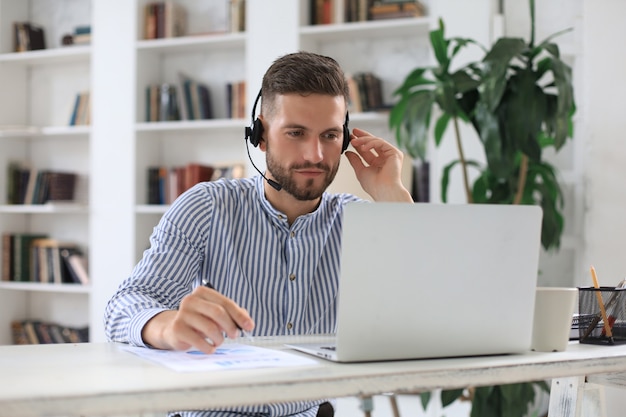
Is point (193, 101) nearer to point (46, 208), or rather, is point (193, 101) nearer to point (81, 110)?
point (81, 110)

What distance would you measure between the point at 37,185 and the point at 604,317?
4.25 metres

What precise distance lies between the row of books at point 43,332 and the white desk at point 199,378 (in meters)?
3.73

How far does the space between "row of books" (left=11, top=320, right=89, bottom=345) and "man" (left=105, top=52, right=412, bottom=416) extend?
10.8 ft

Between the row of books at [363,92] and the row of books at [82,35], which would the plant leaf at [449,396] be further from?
the row of books at [82,35]

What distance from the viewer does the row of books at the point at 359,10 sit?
162 inches

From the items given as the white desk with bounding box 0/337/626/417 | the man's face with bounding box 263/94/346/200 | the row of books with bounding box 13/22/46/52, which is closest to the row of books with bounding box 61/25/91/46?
the row of books with bounding box 13/22/46/52

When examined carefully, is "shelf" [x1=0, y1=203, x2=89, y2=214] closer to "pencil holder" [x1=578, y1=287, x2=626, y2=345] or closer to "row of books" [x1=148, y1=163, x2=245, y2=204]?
"row of books" [x1=148, y1=163, x2=245, y2=204]

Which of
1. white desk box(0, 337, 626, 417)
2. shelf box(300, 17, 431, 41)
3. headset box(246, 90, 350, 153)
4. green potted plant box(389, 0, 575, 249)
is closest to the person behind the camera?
white desk box(0, 337, 626, 417)

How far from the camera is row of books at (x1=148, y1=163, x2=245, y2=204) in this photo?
177 inches

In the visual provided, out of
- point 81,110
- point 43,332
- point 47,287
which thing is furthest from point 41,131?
point 43,332

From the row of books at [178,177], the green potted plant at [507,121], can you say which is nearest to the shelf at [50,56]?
the row of books at [178,177]

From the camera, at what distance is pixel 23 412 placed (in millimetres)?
854

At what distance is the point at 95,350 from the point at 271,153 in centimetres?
67

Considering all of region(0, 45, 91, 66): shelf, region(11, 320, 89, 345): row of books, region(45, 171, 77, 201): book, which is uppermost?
region(0, 45, 91, 66): shelf
